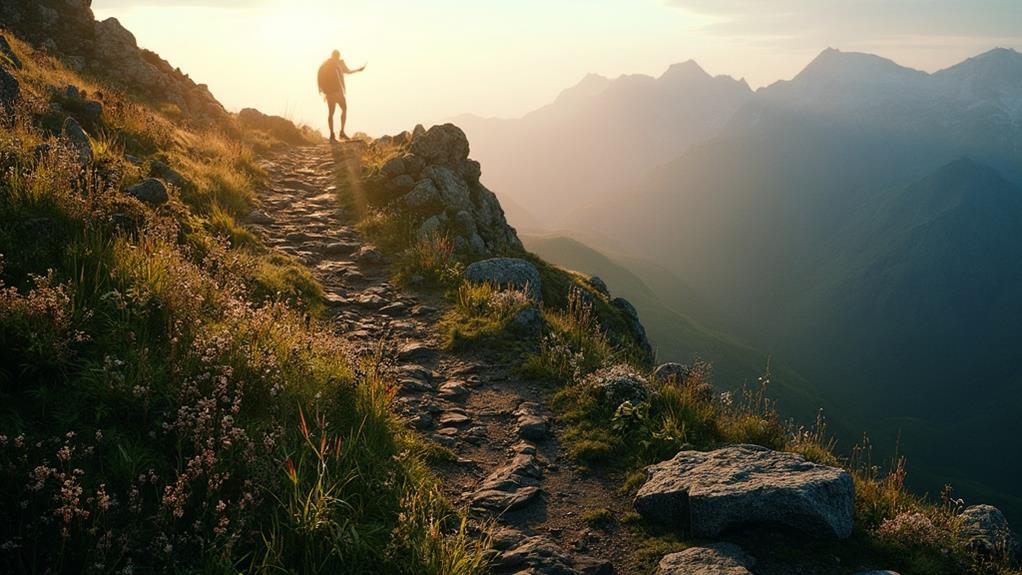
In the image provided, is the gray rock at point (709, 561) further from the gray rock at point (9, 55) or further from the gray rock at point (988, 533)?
the gray rock at point (9, 55)

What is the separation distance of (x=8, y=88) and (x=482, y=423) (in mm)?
12906

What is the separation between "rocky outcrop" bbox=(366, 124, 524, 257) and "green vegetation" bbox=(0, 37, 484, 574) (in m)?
9.70

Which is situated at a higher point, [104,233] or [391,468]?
[104,233]

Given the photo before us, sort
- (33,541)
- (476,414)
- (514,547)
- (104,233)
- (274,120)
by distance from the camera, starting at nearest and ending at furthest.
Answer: (33,541) < (514,547) < (104,233) < (476,414) < (274,120)

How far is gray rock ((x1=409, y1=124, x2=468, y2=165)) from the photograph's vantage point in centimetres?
2288

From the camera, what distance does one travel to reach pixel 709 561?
5613 millimetres

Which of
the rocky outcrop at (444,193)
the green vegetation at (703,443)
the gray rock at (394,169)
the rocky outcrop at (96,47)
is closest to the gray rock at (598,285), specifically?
the rocky outcrop at (444,193)

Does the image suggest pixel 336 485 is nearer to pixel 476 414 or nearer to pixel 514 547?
pixel 514 547

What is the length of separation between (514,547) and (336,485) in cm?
185

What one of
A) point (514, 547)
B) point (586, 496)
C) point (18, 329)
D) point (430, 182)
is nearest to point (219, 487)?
point (18, 329)

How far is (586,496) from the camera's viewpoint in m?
7.09

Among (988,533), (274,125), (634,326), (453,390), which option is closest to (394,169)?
(634,326)

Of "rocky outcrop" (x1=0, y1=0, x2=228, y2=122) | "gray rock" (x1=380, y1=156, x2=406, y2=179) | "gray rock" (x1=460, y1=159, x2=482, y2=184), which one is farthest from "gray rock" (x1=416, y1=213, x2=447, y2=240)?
"rocky outcrop" (x1=0, y1=0, x2=228, y2=122)

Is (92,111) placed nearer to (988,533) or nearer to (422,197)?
(422,197)
